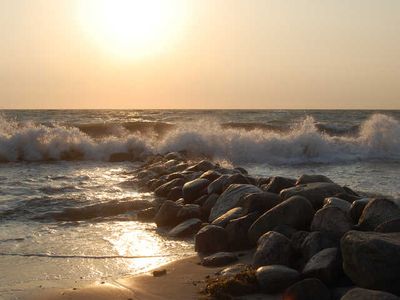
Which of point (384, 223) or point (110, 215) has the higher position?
point (384, 223)

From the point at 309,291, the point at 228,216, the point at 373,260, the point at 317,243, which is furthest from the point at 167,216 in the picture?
A: the point at 373,260

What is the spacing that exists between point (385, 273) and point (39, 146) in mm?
16797

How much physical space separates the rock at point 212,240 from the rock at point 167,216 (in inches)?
60.4

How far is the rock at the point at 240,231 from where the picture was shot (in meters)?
5.62

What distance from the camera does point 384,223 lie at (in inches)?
173

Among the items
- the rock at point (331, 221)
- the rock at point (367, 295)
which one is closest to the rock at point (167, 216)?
the rock at point (331, 221)

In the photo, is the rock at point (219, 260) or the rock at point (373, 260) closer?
the rock at point (373, 260)

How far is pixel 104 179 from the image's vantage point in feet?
41.0

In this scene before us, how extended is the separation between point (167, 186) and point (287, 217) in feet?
15.0

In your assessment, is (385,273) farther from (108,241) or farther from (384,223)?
(108,241)

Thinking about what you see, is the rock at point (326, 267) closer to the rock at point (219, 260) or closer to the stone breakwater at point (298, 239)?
the stone breakwater at point (298, 239)

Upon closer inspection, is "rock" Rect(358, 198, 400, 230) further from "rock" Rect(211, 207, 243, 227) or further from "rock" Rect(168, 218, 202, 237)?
"rock" Rect(168, 218, 202, 237)

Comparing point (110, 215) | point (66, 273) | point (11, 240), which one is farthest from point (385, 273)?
→ point (110, 215)

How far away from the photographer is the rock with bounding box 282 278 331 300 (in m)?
3.80
